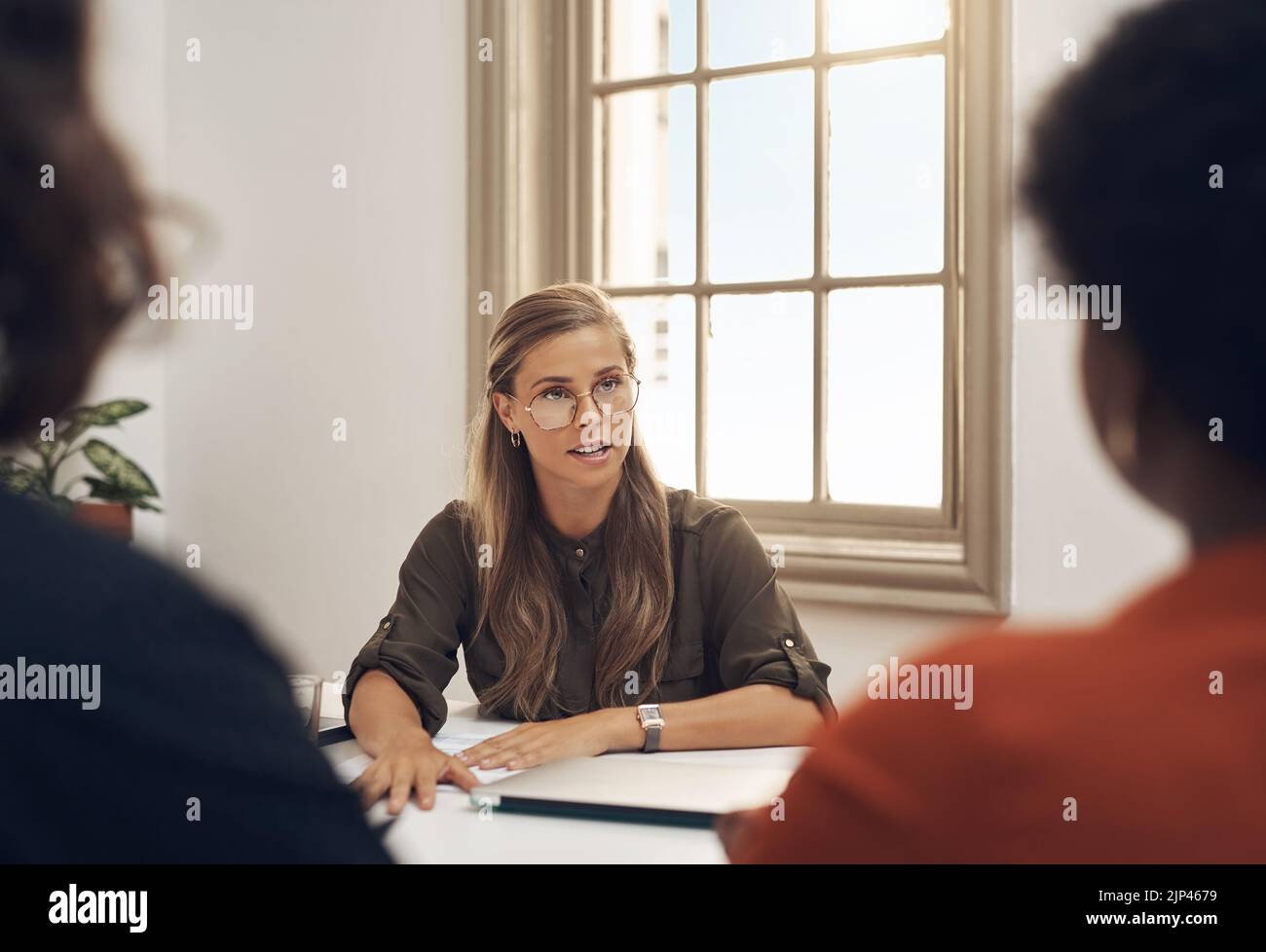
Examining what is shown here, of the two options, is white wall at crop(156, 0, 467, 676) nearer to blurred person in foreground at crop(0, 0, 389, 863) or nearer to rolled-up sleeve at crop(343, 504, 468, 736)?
rolled-up sleeve at crop(343, 504, 468, 736)

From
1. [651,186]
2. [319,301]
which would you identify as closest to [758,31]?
[651,186]

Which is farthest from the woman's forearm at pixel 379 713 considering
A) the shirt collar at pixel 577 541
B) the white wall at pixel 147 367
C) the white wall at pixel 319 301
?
the white wall at pixel 147 367

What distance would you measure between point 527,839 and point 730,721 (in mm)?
534

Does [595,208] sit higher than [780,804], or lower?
higher

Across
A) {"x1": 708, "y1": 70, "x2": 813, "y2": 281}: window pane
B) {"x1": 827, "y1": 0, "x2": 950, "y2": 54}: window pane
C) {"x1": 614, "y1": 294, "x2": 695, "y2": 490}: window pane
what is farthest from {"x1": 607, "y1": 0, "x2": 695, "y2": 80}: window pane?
{"x1": 614, "y1": 294, "x2": 695, "y2": 490}: window pane

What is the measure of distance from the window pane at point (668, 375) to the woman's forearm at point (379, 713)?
1.39 meters

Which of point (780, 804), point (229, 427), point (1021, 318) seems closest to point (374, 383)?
point (229, 427)

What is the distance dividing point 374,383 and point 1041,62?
1891mm

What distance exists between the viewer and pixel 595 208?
10.2 ft

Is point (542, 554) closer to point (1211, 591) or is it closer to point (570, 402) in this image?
point (570, 402)

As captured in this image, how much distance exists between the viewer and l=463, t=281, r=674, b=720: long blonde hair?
193 cm

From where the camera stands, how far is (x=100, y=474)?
3.27 m

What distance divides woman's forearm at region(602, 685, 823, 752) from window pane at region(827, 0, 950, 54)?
1630mm
